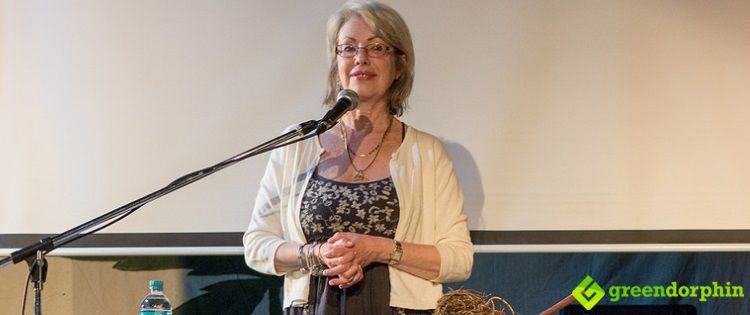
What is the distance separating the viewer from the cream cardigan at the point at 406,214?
107 inches

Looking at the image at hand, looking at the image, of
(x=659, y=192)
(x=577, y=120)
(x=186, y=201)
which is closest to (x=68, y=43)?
(x=186, y=201)

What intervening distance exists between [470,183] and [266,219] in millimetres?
820

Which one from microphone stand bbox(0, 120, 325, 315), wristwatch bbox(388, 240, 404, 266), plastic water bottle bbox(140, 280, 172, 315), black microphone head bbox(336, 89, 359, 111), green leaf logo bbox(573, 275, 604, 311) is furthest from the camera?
green leaf logo bbox(573, 275, 604, 311)

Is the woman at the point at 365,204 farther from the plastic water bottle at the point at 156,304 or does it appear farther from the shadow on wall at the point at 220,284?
the shadow on wall at the point at 220,284

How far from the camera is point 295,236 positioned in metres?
2.78

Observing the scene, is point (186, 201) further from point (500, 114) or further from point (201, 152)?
point (500, 114)

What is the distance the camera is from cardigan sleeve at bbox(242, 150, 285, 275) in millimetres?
2811

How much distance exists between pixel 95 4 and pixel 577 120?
66.5 inches

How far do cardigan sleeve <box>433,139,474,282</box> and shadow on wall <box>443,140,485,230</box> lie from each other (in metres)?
0.52

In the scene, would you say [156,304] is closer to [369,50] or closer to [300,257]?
[300,257]

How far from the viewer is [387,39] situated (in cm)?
282

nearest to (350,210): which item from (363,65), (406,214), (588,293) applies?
(406,214)

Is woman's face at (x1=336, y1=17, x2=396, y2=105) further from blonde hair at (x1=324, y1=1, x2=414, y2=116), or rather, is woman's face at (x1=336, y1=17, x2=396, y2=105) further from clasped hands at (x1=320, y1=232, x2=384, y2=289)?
clasped hands at (x1=320, y1=232, x2=384, y2=289)

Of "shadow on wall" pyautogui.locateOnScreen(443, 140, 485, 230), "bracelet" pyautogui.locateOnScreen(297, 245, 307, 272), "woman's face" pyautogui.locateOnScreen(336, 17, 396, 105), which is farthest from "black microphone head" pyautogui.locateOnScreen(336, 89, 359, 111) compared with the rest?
"shadow on wall" pyautogui.locateOnScreen(443, 140, 485, 230)
